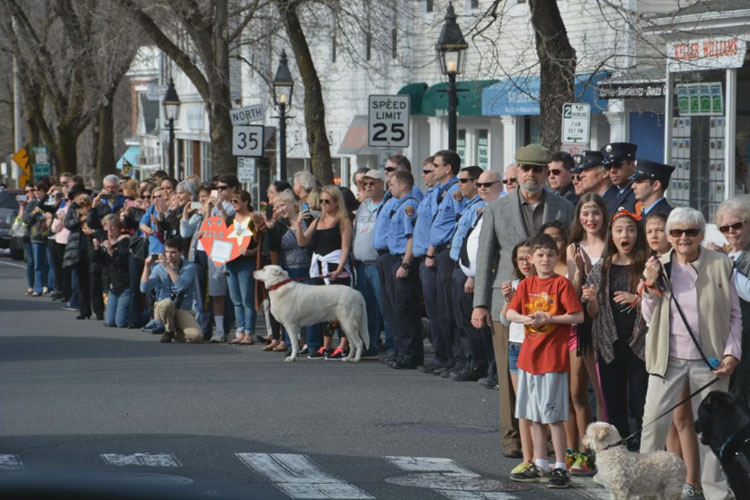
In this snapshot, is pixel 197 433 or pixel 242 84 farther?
pixel 242 84

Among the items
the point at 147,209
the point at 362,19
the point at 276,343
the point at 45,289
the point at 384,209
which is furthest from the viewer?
the point at 362,19

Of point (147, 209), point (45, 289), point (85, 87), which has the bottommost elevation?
point (45, 289)

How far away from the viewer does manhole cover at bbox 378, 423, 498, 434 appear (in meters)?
10.5

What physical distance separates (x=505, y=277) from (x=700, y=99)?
11.2 metres

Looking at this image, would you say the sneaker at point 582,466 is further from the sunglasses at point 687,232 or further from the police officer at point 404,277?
the police officer at point 404,277

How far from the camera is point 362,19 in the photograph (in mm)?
31609

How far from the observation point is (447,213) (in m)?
13.2

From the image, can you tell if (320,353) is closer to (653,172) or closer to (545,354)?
(653,172)

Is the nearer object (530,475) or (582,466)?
(530,475)

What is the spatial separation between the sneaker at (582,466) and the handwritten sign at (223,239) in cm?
797

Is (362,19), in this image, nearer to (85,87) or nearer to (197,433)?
(85,87)

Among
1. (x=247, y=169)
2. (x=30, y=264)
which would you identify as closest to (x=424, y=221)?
(x=30, y=264)

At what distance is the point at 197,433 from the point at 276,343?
574 cm

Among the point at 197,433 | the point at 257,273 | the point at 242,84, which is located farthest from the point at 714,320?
the point at 242,84
